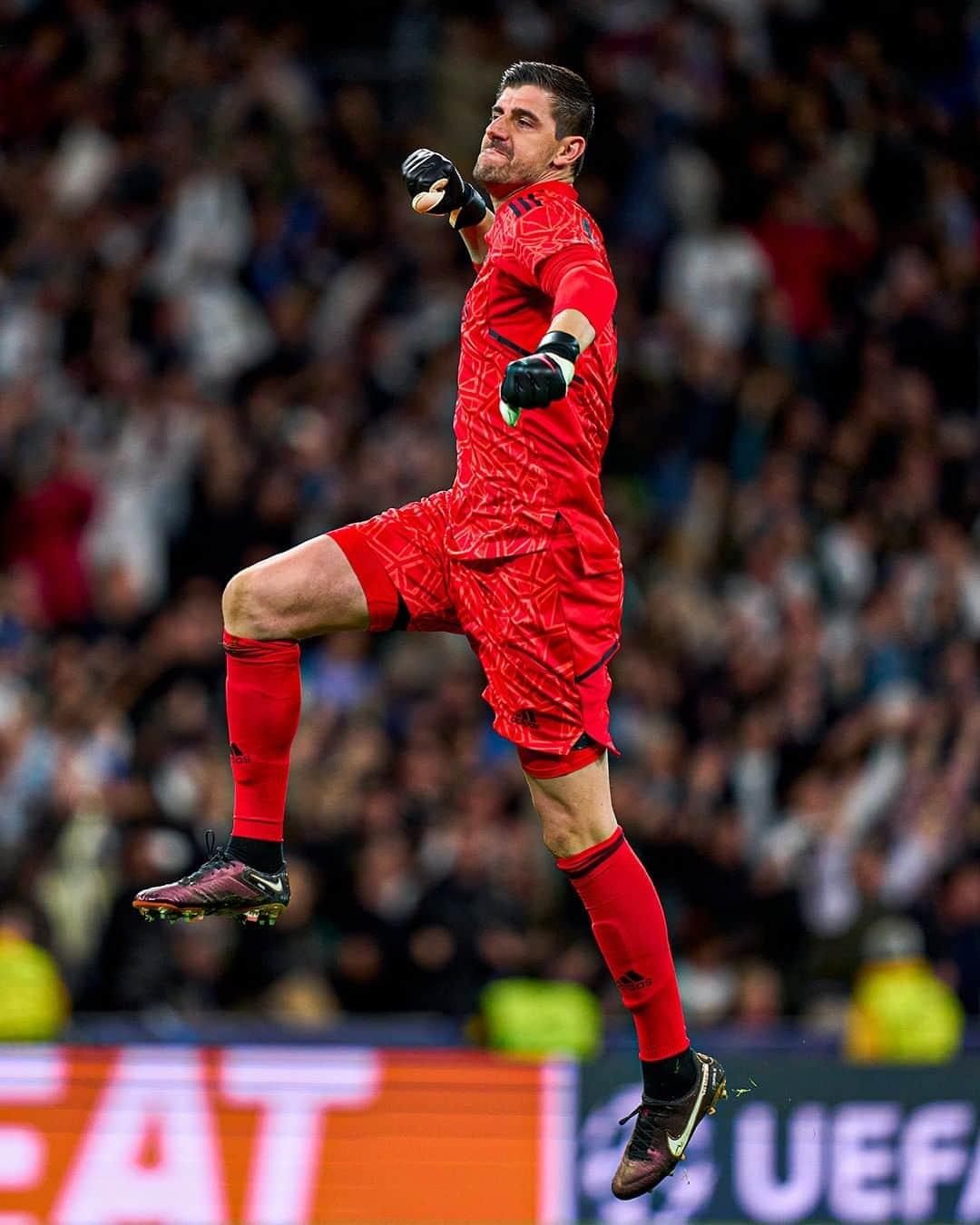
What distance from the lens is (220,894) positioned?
19.3ft

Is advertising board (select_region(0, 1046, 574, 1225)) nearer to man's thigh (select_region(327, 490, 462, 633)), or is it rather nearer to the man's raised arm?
man's thigh (select_region(327, 490, 462, 633))

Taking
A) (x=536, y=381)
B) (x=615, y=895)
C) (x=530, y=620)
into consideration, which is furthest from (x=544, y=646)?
(x=536, y=381)

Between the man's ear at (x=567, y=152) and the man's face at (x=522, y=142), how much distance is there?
0.03 ft

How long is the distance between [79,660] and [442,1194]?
3.65 metres

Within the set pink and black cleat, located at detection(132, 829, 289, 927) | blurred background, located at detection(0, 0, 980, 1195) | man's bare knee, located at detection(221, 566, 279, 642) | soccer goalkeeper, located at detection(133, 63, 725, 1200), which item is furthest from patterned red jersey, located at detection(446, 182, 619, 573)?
blurred background, located at detection(0, 0, 980, 1195)

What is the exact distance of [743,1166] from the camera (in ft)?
33.5

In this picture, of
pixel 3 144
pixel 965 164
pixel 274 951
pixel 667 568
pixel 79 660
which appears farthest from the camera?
pixel 965 164

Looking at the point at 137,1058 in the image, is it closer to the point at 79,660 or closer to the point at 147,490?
the point at 79,660

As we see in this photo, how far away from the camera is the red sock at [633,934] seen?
19.2ft

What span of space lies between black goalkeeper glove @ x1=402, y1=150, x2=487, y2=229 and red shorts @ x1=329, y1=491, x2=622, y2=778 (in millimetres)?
951

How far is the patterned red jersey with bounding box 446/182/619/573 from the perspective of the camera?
18.8 feet

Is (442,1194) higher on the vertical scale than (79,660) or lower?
lower

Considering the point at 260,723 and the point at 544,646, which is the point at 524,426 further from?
the point at 260,723

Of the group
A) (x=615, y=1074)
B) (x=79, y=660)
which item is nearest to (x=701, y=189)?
(x=79, y=660)
